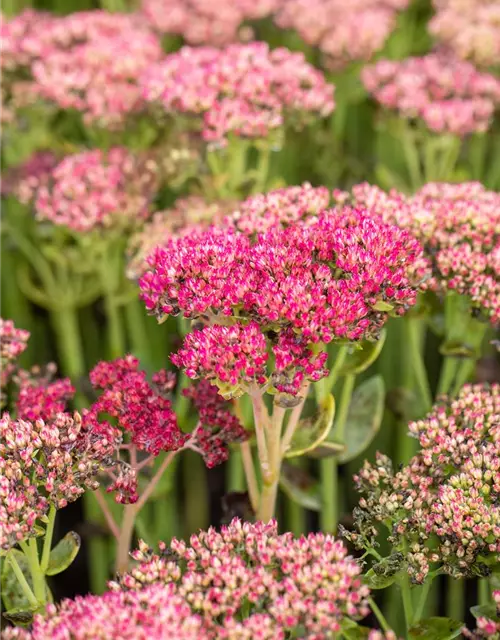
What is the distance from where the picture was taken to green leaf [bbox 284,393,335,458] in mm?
1431

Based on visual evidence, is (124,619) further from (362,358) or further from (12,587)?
(362,358)

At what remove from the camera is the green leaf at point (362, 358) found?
1.48m

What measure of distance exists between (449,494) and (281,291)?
0.37m

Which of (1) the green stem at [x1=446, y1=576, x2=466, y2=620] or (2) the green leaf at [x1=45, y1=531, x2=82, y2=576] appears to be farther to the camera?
(1) the green stem at [x1=446, y1=576, x2=466, y2=620]

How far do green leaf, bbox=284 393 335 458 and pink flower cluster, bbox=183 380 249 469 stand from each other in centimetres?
9

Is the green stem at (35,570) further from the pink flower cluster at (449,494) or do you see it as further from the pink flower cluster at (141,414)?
the pink flower cluster at (449,494)

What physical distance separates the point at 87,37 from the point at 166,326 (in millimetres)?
839

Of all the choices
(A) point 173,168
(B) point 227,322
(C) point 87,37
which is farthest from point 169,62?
(B) point 227,322

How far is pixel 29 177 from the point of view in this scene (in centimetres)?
209

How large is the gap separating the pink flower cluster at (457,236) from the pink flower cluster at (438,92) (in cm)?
48

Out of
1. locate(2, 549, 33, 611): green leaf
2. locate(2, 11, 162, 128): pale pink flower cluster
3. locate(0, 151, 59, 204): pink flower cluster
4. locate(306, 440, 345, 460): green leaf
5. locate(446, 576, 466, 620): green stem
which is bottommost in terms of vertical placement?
locate(446, 576, 466, 620): green stem

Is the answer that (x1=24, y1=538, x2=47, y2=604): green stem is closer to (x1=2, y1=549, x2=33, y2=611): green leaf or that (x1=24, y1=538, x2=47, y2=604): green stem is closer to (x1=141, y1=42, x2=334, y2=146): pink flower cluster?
(x1=2, y1=549, x2=33, y2=611): green leaf

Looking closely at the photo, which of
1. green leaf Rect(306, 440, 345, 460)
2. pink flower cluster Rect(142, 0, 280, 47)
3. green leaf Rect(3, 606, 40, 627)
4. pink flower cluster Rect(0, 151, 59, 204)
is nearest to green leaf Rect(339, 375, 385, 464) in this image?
green leaf Rect(306, 440, 345, 460)

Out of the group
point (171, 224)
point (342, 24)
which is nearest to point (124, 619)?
point (171, 224)
